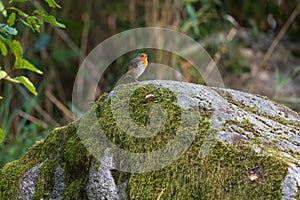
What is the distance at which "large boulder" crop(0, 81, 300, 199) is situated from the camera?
8.43 feet

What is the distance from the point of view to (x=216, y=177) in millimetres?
2588

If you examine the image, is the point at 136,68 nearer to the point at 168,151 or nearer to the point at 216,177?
the point at 168,151

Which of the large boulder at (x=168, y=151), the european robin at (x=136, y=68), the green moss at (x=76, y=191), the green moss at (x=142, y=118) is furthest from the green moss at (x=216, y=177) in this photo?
the european robin at (x=136, y=68)

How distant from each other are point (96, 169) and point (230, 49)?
5641 millimetres

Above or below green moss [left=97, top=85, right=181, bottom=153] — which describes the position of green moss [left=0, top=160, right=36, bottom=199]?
below

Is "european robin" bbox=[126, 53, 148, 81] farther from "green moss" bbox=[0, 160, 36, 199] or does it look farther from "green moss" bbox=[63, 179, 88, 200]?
"green moss" bbox=[63, 179, 88, 200]

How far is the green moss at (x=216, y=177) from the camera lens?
250cm

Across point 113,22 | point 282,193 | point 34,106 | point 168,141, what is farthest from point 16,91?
point 282,193

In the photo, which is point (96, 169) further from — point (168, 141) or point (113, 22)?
point (113, 22)

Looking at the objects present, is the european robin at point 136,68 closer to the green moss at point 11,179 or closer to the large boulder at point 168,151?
the large boulder at point 168,151

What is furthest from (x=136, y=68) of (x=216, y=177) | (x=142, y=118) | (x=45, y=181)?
(x=216, y=177)

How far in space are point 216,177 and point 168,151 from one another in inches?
11.6

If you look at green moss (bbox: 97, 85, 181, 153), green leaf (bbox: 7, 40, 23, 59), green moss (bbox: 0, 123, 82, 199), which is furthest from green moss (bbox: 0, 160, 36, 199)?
green leaf (bbox: 7, 40, 23, 59)

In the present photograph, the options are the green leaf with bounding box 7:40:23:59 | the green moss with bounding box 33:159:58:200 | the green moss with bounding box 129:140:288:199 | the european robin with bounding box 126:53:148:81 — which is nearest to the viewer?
the green moss with bounding box 129:140:288:199
